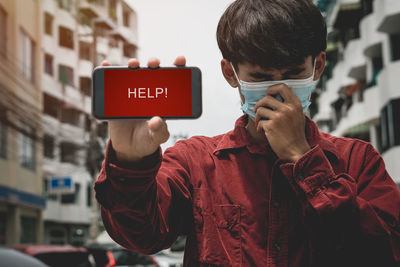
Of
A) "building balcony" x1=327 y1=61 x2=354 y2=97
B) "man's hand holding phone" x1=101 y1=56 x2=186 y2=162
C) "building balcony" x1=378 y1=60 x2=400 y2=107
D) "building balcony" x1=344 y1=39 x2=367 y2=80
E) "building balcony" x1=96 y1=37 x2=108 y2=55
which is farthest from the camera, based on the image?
"building balcony" x1=96 y1=37 x2=108 y2=55

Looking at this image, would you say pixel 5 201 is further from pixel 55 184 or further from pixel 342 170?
pixel 342 170

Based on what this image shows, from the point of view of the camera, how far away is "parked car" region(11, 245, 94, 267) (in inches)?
308

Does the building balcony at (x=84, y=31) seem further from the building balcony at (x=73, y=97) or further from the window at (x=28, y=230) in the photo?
the window at (x=28, y=230)

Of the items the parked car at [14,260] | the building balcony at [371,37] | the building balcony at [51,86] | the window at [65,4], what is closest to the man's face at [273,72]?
the parked car at [14,260]

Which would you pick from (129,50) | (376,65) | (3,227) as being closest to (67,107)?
(3,227)

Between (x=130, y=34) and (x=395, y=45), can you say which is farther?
(x=130, y=34)

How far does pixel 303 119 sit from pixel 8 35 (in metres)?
23.6

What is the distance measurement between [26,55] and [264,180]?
2634 centimetres

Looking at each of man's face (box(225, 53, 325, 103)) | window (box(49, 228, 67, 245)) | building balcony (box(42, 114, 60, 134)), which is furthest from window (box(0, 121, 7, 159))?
man's face (box(225, 53, 325, 103))

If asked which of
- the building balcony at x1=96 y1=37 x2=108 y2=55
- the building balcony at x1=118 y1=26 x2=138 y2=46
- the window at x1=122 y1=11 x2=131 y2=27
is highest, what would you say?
the window at x1=122 y1=11 x2=131 y2=27

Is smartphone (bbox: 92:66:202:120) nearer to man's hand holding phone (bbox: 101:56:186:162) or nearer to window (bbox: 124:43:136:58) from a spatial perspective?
man's hand holding phone (bbox: 101:56:186:162)

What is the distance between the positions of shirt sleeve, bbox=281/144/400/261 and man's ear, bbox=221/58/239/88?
319 millimetres

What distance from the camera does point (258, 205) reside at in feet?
5.32

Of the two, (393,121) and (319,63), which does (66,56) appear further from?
(319,63)
